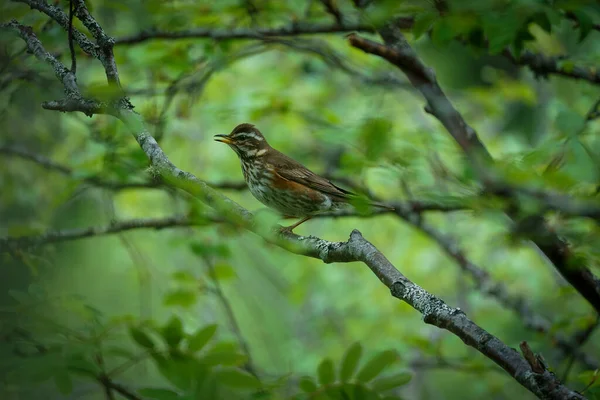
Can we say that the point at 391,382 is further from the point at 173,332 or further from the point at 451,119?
the point at 451,119

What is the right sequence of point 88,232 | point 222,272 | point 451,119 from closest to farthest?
point 451,119 → point 88,232 → point 222,272

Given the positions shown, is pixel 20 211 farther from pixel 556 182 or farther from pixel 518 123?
pixel 518 123

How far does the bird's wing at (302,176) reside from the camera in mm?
5266

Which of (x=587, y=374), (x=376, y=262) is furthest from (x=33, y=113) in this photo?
(x=587, y=374)

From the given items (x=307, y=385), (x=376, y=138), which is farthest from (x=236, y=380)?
(x=376, y=138)

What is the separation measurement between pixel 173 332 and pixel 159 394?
9.5 inches

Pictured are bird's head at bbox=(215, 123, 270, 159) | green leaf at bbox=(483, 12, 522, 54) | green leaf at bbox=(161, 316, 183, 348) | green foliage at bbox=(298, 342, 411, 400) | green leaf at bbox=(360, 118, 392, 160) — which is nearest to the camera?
green leaf at bbox=(161, 316, 183, 348)

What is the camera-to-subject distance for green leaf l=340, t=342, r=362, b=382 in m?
2.60

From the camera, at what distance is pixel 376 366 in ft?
8.38

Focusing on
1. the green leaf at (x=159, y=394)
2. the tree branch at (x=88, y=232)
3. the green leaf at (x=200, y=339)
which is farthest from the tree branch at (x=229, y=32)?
the green leaf at (x=159, y=394)

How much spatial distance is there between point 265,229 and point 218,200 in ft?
0.86

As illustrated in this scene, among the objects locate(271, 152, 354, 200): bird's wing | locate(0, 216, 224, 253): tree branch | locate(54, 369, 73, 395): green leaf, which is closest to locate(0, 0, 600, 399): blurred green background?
locate(54, 369, 73, 395): green leaf

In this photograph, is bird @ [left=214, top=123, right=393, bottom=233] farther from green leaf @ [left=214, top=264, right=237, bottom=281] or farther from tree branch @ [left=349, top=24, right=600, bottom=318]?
tree branch @ [left=349, top=24, right=600, bottom=318]

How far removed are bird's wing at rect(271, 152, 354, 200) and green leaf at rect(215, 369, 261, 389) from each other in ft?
Answer: 9.44
